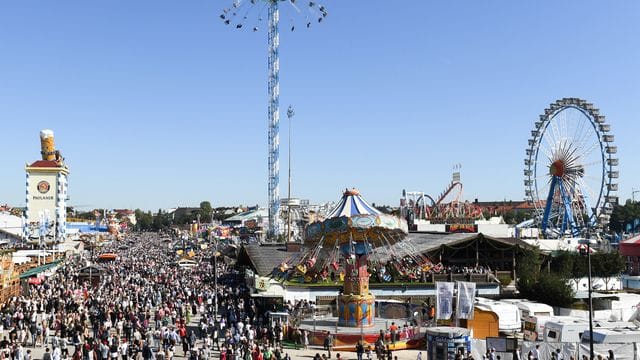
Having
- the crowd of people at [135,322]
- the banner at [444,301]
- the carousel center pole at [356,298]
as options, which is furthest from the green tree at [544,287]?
the crowd of people at [135,322]

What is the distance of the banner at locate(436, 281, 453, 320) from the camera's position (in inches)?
925

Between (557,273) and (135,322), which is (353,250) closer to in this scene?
(135,322)

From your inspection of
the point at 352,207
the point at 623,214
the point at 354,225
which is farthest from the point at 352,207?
the point at 623,214

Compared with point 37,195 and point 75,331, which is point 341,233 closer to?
point 75,331

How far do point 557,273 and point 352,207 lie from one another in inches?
755

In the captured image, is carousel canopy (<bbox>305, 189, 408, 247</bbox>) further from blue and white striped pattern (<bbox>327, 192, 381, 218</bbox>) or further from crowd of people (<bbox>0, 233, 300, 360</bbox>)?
crowd of people (<bbox>0, 233, 300, 360</bbox>)

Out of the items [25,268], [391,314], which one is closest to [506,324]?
[391,314]

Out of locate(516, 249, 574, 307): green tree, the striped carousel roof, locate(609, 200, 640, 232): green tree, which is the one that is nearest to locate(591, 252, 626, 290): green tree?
locate(516, 249, 574, 307): green tree

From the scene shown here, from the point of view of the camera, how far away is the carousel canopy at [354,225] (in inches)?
1045

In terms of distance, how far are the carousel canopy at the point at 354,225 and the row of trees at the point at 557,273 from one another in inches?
368

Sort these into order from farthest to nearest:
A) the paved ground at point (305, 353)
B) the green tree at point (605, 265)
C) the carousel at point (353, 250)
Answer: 1. the green tree at point (605, 265)
2. the carousel at point (353, 250)
3. the paved ground at point (305, 353)

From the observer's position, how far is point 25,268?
4069 cm

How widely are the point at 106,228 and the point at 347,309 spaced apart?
119635 mm

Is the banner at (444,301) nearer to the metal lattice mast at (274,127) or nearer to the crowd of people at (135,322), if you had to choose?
the crowd of people at (135,322)
